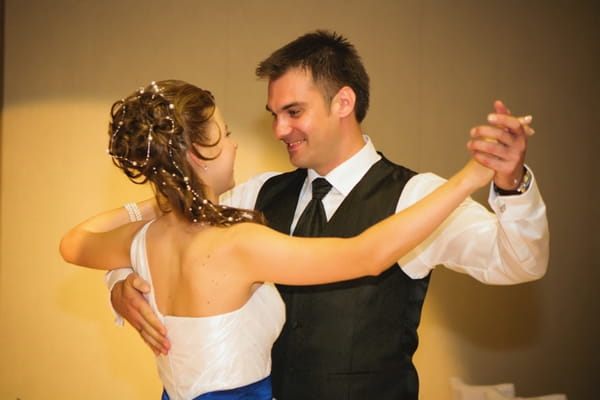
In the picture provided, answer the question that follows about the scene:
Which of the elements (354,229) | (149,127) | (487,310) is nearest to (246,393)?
(354,229)

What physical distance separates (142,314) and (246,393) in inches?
14.1

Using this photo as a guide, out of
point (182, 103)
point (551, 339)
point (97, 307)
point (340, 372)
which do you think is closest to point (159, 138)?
point (182, 103)

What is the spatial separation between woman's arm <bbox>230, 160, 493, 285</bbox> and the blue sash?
1.09 ft

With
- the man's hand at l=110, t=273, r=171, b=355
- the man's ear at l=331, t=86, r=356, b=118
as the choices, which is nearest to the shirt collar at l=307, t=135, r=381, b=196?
the man's ear at l=331, t=86, r=356, b=118

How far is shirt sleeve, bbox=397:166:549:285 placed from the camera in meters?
1.61

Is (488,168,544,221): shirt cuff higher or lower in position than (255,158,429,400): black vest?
higher

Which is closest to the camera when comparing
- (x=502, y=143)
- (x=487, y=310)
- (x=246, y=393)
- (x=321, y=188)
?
(x=502, y=143)

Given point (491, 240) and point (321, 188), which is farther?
point (321, 188)

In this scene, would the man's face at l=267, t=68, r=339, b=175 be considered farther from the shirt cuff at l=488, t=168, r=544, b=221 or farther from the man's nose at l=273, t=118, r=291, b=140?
the shirt cuff at l=488, t=168, r=544, b=221

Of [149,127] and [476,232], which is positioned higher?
[149,127]

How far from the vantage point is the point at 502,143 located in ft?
4.65

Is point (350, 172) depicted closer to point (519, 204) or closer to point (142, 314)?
point (519, 204)

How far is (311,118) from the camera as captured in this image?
2.22 meters

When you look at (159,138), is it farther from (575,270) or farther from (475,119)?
(575,270)
